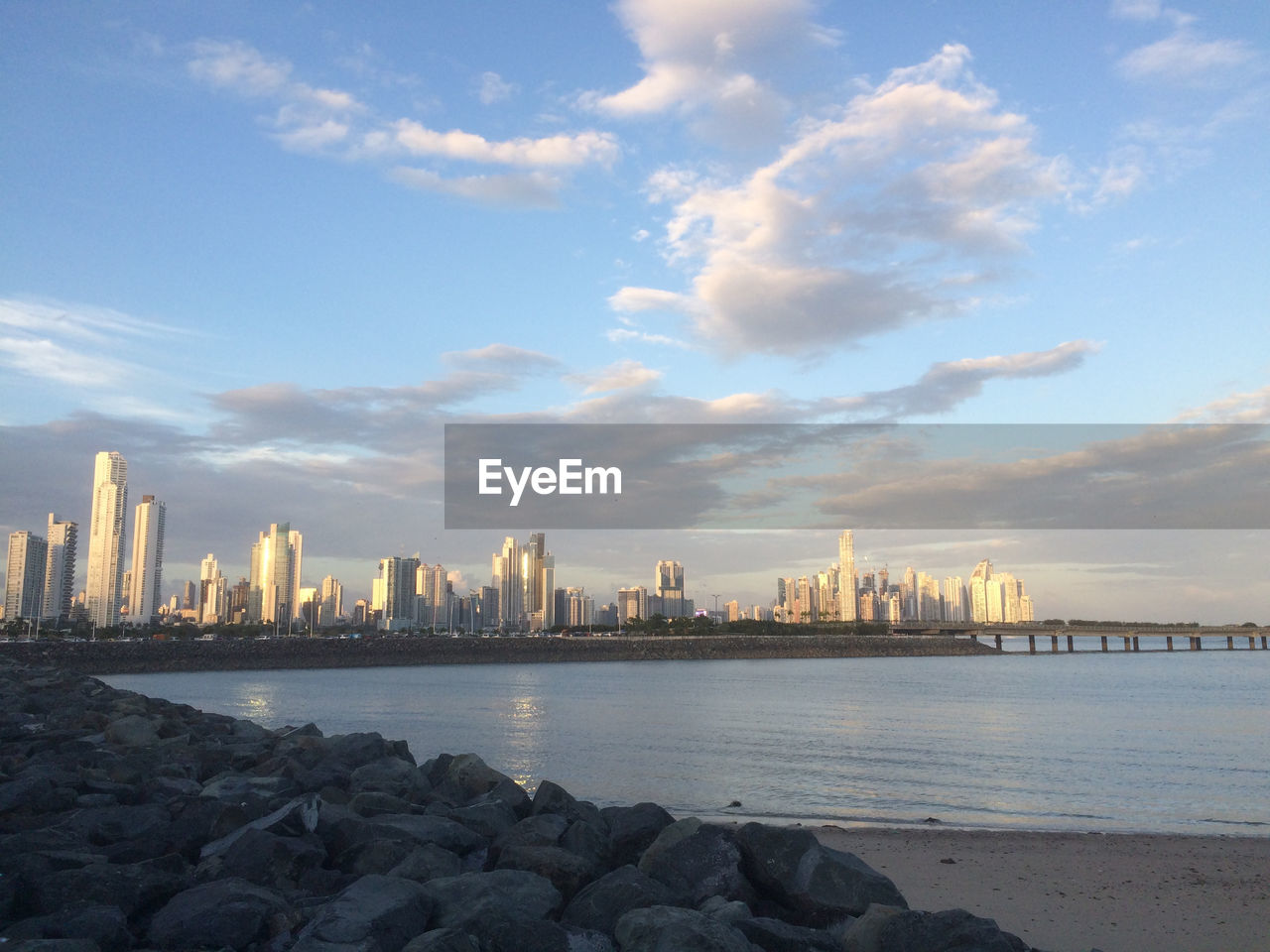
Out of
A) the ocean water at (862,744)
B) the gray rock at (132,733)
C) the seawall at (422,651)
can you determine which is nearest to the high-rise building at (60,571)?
the seawall at (422,651)

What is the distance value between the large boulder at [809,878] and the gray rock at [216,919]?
4.18m

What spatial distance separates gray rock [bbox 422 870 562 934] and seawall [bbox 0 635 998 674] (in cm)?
7845

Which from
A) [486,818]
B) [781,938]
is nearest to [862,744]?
[486,818]

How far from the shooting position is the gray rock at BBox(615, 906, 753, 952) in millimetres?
5949

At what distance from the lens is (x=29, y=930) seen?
250 inches

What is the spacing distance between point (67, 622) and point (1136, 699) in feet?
627

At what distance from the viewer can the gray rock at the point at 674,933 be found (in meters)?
5.95


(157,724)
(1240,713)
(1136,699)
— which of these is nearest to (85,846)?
(157,724)

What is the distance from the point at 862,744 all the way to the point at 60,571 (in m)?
202

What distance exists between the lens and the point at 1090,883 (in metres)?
12.0

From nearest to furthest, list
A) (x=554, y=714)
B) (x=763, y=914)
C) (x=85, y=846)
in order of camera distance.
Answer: (x=763, y=914) < (x=85, y=846) < (x=554, y=714)

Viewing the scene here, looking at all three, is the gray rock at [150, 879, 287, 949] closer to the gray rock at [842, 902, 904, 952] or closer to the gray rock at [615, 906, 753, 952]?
the gray rock at [615, 906, 753, 952]

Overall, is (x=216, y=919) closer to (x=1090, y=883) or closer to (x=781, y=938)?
(x=781, y=938)

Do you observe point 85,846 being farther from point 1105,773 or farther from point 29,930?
point 1105,773
